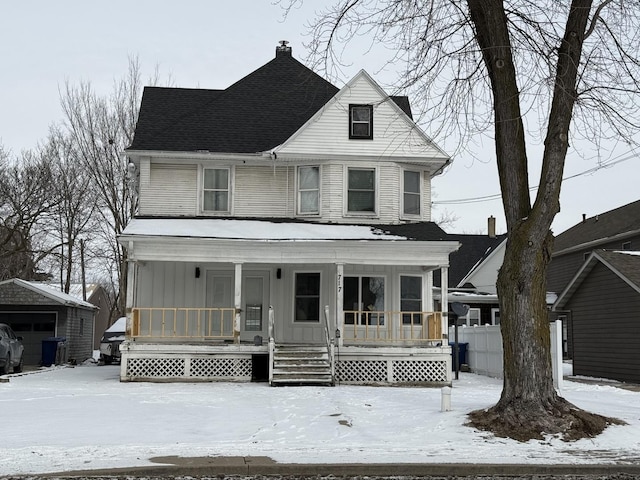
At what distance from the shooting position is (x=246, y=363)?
18688 millimetres

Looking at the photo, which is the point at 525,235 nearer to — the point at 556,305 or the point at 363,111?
the point at 363,111

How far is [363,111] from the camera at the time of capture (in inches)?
834

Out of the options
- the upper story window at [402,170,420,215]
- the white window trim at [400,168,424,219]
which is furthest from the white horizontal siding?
the upper story window at [402,170,420,215]

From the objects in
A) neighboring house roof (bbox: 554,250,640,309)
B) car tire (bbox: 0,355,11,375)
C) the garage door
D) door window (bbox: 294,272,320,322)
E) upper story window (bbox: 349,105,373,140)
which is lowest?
car tire (bbox: 0,355,11,375)

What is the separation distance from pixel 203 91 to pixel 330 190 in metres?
6.51

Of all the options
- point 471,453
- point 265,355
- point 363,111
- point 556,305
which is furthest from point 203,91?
point 471,453

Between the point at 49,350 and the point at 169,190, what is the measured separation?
9.91 metres

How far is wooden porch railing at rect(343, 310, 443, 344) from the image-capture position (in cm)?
1934

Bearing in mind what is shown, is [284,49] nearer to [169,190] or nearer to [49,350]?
[169,190]

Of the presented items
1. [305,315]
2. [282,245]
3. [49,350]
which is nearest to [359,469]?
[282,245]

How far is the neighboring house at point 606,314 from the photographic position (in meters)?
21.4

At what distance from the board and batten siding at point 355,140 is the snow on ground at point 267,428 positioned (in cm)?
734

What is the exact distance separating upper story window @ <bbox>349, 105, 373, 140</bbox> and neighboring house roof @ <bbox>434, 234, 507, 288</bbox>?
19719 mm

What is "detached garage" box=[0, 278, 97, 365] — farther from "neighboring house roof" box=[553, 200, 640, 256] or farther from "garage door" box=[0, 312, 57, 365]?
"neighboring house roof" box=[553, 200, 640, 256]
